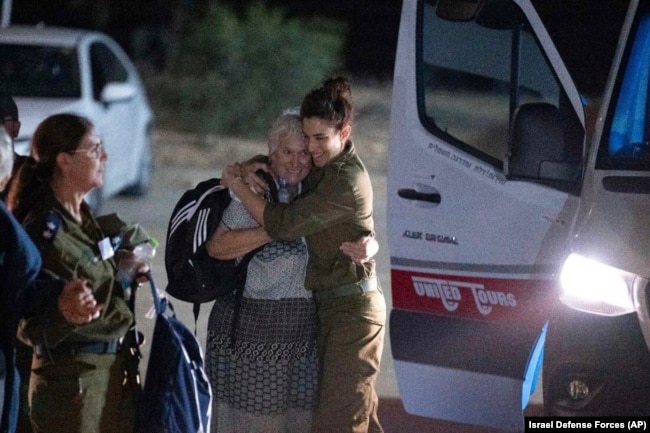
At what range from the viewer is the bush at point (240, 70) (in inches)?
654

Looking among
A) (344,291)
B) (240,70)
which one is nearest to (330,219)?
(344,291)

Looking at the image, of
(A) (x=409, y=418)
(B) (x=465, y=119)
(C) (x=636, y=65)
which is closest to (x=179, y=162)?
(B) (x=465, y=119)

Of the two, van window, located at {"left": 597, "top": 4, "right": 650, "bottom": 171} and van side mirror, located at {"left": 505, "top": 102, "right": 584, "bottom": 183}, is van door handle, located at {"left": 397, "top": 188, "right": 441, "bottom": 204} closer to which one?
van side mirror, located at {"left": 505, "top": 102, "right": 584, "bottom": 183}

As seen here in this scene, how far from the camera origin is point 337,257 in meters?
4.20

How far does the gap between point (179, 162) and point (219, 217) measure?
11.4 meters

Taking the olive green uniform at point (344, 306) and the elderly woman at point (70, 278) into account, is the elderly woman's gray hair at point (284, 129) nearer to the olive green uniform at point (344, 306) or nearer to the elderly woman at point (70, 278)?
the olive green uniform at point (344, 306)

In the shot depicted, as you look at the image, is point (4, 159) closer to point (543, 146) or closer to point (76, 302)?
point (76, 302)

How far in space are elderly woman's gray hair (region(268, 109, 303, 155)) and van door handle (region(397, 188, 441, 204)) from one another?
897 mm

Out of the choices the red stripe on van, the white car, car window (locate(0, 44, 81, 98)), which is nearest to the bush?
the white car

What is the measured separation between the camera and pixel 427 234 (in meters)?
4.91

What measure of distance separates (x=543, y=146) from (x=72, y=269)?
5.89 ft

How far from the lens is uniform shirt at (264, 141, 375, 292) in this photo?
402 cm

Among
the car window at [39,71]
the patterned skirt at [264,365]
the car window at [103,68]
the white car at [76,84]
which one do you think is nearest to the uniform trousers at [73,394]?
the patterned skirt at [264,365]

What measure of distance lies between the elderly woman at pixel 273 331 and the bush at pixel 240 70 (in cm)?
1248
